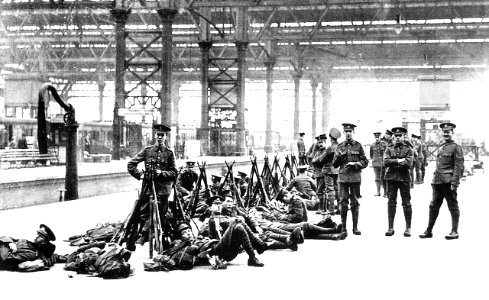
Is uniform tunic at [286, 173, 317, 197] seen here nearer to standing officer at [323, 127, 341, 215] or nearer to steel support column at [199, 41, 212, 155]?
standing officer at [323, 127, 341, 215]

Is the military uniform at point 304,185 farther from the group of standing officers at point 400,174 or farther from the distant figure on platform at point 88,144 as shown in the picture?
the distant figure on platform at point 88,144

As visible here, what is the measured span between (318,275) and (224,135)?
24540 mm

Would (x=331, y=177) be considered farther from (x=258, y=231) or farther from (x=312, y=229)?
(x=258, y=231)

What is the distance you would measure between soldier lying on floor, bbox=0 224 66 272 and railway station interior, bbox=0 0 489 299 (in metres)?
0.22

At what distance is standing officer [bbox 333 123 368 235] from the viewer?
1033 centimetres

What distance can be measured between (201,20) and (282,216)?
68.0ft

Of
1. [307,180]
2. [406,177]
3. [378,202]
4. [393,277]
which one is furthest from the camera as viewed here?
[378,202]

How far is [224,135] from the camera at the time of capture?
1243 inches

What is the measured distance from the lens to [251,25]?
34.3 m

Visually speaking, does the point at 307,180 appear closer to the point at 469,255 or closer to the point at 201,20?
the point at 469,255

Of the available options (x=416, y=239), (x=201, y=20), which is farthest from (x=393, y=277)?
(x=201, y=20)

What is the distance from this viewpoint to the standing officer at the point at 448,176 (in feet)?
31.9

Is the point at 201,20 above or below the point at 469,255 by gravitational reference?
above

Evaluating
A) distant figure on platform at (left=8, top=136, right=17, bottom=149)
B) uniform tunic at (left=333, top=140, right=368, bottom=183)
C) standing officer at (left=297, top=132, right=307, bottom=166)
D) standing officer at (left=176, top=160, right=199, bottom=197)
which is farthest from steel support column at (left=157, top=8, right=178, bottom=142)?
uniform tunic at (left=333, top=140, right=368, bottom=183)
